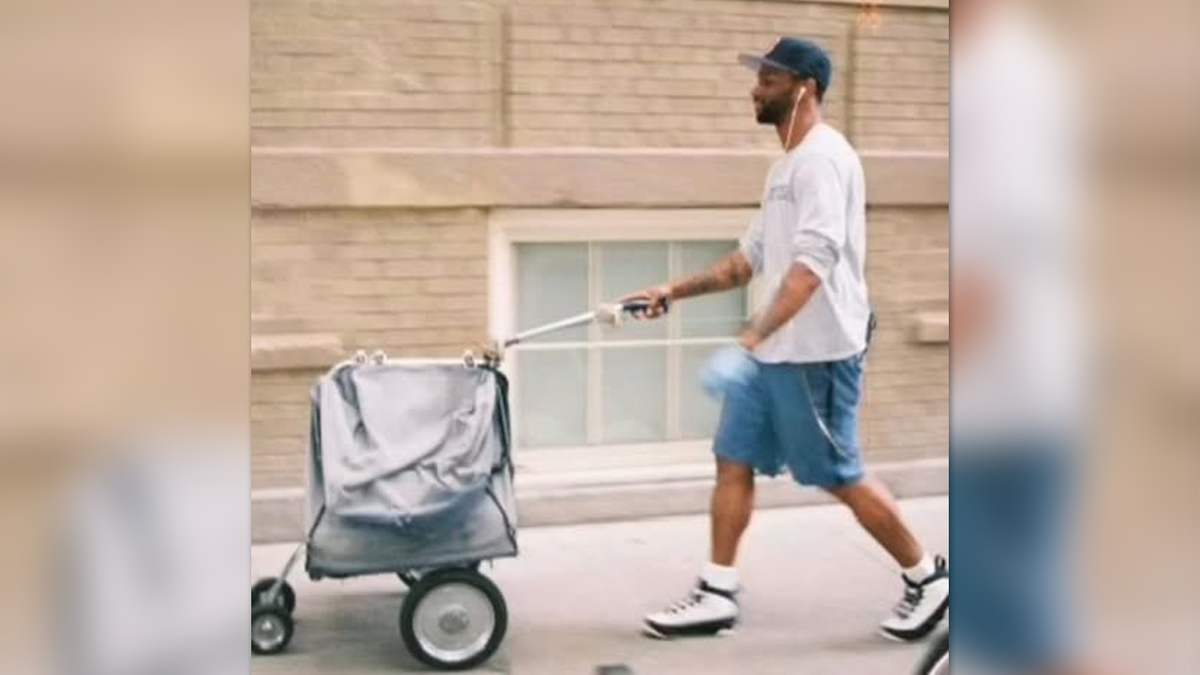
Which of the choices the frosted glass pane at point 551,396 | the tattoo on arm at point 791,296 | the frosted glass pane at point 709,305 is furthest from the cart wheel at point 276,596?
the tattoo on arm at point 791,296

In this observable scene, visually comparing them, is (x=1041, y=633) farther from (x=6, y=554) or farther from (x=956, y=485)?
(x=6, y=554)

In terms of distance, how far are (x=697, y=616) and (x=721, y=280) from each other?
64cm

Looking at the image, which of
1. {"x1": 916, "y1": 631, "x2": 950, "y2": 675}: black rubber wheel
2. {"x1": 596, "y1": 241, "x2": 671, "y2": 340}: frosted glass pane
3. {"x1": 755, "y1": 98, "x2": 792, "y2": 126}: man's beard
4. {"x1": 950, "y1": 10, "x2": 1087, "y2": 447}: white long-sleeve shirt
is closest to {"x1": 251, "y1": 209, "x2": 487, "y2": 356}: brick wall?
{"x1": 596, "y1": 241, "x2": 671, "y2": 340}: frosted glass pane

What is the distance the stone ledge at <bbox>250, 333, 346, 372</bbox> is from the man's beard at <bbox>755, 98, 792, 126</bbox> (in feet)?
2.88

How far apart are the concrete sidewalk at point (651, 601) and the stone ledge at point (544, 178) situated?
61 centimetres

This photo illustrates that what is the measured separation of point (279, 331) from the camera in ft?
9.14

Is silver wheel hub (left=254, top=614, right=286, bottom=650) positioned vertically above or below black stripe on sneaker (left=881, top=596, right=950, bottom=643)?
above

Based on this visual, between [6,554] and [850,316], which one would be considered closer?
[6,554]

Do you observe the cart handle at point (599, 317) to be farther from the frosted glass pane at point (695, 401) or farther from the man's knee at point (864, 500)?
the man's knee at point (864, 500)

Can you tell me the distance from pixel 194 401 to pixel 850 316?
123cm

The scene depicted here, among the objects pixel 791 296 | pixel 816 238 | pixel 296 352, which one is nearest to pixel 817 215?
pixel 816 238

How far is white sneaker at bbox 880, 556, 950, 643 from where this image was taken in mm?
3059

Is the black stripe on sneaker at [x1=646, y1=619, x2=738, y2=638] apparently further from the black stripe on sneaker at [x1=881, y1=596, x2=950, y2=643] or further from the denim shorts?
the denim shorts

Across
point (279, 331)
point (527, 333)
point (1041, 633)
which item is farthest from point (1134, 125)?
point (279, 331)
